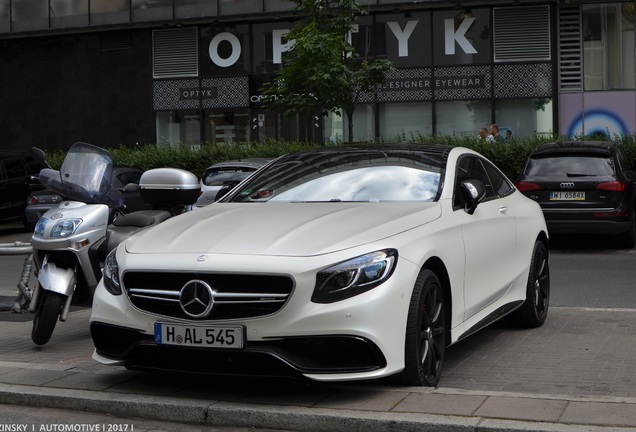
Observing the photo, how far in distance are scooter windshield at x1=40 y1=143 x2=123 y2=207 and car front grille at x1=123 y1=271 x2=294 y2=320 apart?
2.38 metres

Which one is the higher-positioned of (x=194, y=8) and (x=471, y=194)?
(x=194, y=8)

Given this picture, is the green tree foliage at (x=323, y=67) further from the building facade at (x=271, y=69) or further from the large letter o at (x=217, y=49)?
the large letter o at (x=217, y=49)

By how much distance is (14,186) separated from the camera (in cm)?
2130

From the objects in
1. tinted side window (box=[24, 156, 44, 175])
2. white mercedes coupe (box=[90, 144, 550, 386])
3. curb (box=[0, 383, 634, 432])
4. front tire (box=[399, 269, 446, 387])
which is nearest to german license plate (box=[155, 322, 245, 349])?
white mercedes coupe (box=[90, 144, 550, 386])

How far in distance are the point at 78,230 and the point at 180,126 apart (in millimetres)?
21754

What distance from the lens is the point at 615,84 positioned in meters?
25.8

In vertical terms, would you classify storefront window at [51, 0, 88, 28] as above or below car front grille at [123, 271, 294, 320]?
above

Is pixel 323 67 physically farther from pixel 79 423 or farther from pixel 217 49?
pixel 79 423

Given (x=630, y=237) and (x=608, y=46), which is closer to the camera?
(x=630, y=237)

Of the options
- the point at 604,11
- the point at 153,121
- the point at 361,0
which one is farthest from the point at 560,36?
the point at 153,121

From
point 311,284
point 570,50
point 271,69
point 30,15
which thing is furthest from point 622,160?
point 30,15

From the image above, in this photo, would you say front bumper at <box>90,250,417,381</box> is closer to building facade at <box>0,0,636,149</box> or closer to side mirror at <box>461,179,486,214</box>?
side mirror at <box>461,179,486,214</box>

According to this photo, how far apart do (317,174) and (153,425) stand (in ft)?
7.74

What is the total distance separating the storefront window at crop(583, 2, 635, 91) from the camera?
84.2 ft
